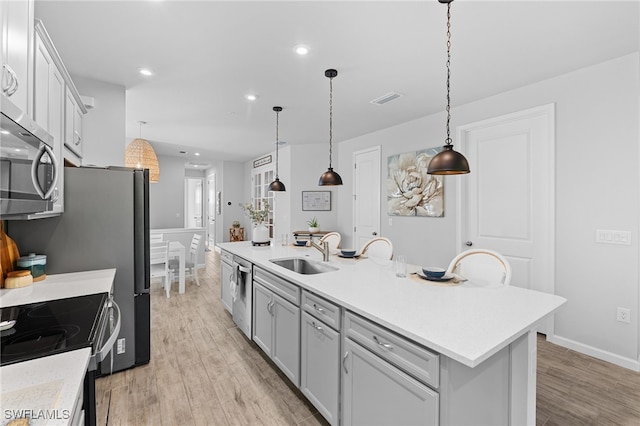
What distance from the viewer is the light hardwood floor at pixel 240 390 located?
1.94 m

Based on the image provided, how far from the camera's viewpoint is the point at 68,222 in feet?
7.45

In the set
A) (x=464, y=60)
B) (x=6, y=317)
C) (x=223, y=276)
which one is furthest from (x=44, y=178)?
(x=464, y=60)

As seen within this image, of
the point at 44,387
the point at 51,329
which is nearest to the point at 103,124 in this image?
the point at 51,329

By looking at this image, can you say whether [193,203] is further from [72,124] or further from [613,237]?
[613,237]

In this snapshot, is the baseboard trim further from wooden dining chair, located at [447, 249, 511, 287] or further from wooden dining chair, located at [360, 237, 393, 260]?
wooden dining chair, located at [360, 237, 393, 260]

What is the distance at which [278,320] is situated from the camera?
7.51 feet

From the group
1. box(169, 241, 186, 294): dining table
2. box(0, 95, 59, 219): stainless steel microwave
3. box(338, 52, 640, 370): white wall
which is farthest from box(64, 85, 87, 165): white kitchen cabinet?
box(338, 52, 640, 370): white wall

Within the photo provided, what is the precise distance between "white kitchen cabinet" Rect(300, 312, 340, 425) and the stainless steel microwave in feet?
4.95

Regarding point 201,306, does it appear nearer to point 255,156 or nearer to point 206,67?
point 206,67

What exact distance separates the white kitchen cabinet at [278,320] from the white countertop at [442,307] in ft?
0.50

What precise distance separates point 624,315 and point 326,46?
136 inches

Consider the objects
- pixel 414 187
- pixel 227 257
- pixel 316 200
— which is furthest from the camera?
pixel 316 200

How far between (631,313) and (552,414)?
135 cm

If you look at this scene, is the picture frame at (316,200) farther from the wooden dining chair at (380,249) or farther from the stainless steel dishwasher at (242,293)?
the stainless steel dishwasher at (242,293)
